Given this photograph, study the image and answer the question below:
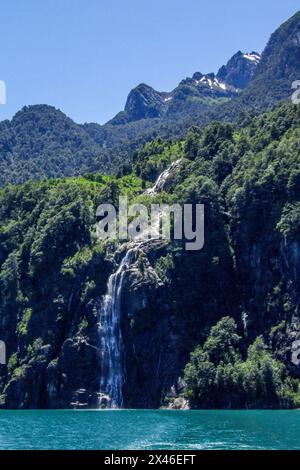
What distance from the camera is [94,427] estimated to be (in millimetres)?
86750

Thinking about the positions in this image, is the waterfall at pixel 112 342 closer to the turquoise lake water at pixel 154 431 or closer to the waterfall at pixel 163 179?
the turquoise lake water at pixel 154 431

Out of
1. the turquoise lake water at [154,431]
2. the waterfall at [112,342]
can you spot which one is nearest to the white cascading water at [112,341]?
the waterfall at [112,342]

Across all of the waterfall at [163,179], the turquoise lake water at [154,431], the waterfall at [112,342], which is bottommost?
the turquoise lake water at [154,431]

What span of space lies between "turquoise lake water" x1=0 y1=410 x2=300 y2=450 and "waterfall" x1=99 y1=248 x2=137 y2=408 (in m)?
22.4

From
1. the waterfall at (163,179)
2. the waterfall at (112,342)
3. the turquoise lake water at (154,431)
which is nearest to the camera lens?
the turquoise lake water at (154,431)

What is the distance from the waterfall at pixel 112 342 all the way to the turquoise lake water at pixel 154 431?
73.3 feet

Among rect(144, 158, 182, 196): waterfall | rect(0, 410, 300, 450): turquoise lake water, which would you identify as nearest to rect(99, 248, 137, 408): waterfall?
rect(0, 410, 300, 450): turquoise lake water

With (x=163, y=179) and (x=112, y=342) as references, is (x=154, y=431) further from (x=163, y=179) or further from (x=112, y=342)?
(x=163, y=179)

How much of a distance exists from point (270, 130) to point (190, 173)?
16743 mm

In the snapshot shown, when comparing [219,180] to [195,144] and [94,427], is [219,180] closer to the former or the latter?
[195,144]

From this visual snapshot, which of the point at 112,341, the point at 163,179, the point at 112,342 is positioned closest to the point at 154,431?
the point at 112,342

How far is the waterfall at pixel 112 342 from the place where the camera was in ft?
425
